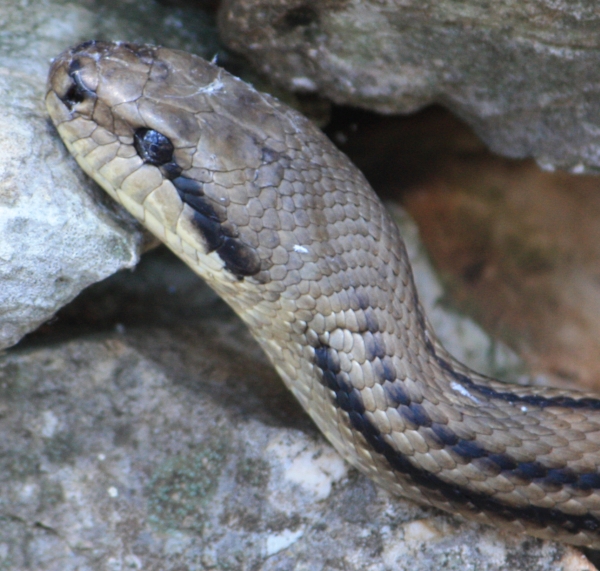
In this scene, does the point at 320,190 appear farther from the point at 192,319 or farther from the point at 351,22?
the point at 192,319

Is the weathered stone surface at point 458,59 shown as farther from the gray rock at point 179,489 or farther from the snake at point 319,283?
the gray rock at point 179,489

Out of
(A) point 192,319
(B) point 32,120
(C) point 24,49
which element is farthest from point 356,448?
(C) point 24,49

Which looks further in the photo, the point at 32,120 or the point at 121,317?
the point at 121,317

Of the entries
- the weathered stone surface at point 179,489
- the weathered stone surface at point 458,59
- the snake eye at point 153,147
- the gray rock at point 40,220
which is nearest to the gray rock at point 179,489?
the weathered stone surface at point 179,489

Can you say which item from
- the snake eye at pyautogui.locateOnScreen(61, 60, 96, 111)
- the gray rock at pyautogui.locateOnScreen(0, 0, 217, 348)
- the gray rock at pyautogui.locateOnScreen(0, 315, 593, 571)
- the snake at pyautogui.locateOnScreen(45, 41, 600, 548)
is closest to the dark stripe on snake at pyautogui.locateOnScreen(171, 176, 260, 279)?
the snake at pyautogui.locateOnScreen(45, 41, 600, 548)

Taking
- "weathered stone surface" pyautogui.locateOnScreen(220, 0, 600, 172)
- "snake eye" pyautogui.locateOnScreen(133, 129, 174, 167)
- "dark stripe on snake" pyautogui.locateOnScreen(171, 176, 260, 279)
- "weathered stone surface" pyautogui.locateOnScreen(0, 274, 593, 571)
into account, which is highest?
"weathered stone surface" pyautogui.locateOnScreen(220, 0, 600, 172)

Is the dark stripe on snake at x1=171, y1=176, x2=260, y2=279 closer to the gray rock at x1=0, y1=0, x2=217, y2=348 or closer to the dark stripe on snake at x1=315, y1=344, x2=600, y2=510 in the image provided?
the gray rock at x1=0, y1=0, x2=217, y2=348
